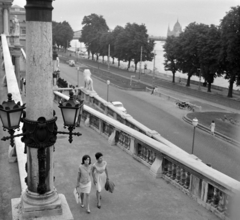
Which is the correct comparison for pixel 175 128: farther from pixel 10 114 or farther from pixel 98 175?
pixel 10 114

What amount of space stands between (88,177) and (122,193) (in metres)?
1.32

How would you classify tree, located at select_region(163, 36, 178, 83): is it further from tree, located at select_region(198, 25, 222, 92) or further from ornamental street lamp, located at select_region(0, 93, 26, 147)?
ornamental street lamp, located at select_region(0, 93, 26, 147)

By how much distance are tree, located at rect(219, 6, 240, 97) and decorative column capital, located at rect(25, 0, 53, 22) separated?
45182mm

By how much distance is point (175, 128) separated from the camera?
34844 millimetres

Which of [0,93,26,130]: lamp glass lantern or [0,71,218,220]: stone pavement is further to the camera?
[0,71,218,220]: stone pavement

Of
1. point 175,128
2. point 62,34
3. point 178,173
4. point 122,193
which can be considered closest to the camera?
point 122,193

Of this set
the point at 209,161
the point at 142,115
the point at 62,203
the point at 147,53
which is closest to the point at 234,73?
the point at 142,115

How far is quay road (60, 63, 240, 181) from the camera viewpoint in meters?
24.7

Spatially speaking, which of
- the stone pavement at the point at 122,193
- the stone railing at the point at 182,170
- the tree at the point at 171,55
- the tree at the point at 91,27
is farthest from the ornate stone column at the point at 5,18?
the tree at the point at 91,27

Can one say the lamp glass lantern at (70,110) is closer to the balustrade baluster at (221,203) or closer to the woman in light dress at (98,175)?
the woman in light dress at (98,175)

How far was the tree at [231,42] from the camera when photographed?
47656 mm

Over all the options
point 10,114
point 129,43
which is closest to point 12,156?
point 10,114

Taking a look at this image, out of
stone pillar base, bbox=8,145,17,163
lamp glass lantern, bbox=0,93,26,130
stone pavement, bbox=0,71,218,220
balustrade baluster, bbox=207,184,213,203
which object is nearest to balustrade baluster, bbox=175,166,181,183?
stone pavement, bbox=0,71,218,220

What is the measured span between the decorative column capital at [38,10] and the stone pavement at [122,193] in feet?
12.4
